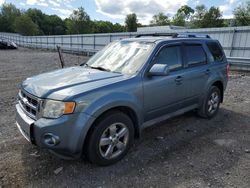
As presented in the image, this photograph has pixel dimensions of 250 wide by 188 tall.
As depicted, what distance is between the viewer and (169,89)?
4.02 m

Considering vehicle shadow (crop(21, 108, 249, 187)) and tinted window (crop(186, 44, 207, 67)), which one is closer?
vehicle shadow (crop(21, 108, 249, 187))

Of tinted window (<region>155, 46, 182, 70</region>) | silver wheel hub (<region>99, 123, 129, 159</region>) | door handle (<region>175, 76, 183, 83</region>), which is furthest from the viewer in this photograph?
door handle (<region>175, 76, 183, 83</region>)

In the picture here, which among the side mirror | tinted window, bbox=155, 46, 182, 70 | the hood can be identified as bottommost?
the hood

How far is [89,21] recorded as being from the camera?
157ft

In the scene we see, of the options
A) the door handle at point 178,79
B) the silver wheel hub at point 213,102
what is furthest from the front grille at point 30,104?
the silver wheel hub at point 213,102

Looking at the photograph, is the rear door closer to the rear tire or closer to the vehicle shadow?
the rear tire

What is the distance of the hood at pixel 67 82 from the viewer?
2.99m

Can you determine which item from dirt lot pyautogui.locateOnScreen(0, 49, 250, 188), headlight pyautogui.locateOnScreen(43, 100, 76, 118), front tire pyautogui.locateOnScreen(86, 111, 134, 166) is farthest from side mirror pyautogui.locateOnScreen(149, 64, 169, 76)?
headlight pyautogui.locateOnScreen(43, 100, 76, 118)

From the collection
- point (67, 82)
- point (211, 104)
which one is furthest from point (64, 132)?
point (211, 104)

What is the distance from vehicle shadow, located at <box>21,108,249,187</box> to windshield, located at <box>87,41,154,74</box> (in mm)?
1355

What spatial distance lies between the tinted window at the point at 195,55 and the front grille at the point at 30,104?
2.89 metres

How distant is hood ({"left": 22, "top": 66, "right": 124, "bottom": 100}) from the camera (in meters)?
2.99

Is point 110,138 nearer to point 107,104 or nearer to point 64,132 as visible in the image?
point 107,104

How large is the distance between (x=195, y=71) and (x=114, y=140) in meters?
2.25
